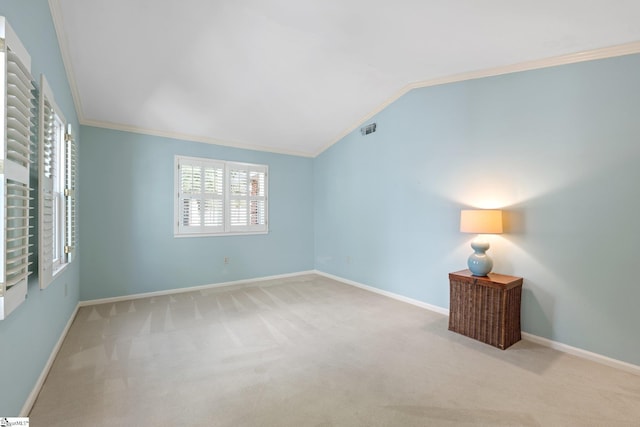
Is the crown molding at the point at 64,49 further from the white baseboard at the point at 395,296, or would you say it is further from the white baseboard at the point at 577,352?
the white baseboard at the point at 577,352

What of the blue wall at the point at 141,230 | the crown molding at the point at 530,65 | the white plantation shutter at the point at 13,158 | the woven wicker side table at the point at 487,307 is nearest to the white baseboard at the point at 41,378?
the white plantation shutter at the point at 13,158

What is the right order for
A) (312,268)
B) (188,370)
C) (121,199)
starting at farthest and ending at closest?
(312,268), (121,199), (188,370)

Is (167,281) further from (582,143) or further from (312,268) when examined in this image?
(582,143)

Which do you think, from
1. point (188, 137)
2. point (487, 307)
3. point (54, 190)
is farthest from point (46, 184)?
point (487, 307)

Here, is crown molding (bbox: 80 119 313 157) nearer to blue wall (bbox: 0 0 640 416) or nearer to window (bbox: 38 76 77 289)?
blue wall (bbox: 0 0 640 416)

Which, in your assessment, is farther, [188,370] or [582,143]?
[582,143]

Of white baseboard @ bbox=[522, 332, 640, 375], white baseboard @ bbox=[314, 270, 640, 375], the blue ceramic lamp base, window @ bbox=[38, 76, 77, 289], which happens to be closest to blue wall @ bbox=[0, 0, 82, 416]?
window @ bbox=[38, 76, 77, 289]

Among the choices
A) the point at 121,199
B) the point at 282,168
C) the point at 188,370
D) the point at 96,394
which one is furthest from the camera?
the point at 282,168

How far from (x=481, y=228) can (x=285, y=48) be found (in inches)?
112

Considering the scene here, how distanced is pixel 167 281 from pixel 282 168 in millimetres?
2901

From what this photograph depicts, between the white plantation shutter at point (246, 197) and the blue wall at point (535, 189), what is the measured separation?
7.55ft

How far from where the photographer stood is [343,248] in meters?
5.49

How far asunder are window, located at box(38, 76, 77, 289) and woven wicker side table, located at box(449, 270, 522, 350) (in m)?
3.73

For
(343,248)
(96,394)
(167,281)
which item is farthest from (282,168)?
(96,394)
